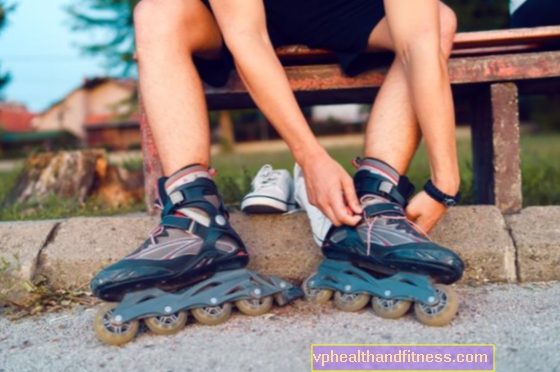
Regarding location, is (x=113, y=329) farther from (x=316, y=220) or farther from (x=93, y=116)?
(x=93, y=116)

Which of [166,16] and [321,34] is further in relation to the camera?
[321,34]

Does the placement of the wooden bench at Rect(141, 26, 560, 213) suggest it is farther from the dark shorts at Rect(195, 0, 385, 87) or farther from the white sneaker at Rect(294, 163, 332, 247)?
the white sneaker at Rect(294, 163, 332, 247)

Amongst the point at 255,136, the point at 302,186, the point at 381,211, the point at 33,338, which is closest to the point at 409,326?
the point at 381,211

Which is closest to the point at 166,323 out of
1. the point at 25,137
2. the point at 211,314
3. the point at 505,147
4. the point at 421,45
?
the point at 211,314

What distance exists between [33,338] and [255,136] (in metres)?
36.6

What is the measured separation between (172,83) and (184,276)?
0.62m

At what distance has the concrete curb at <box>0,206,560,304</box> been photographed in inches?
91.8

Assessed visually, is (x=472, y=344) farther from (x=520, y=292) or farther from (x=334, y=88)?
(x=334, y=88)

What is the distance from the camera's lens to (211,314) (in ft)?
6.38

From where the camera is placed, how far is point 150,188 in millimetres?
2689

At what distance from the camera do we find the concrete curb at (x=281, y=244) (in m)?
2.33

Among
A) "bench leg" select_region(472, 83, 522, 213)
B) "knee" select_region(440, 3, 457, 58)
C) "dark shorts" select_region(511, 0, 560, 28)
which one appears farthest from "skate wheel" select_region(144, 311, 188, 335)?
"dark shorts" select_region(511, 0, 560, 28)

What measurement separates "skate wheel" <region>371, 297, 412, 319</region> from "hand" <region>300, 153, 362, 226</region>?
0.25 m

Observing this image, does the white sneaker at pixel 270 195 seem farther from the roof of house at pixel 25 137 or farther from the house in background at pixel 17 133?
the roof of house at pixel 25 137
